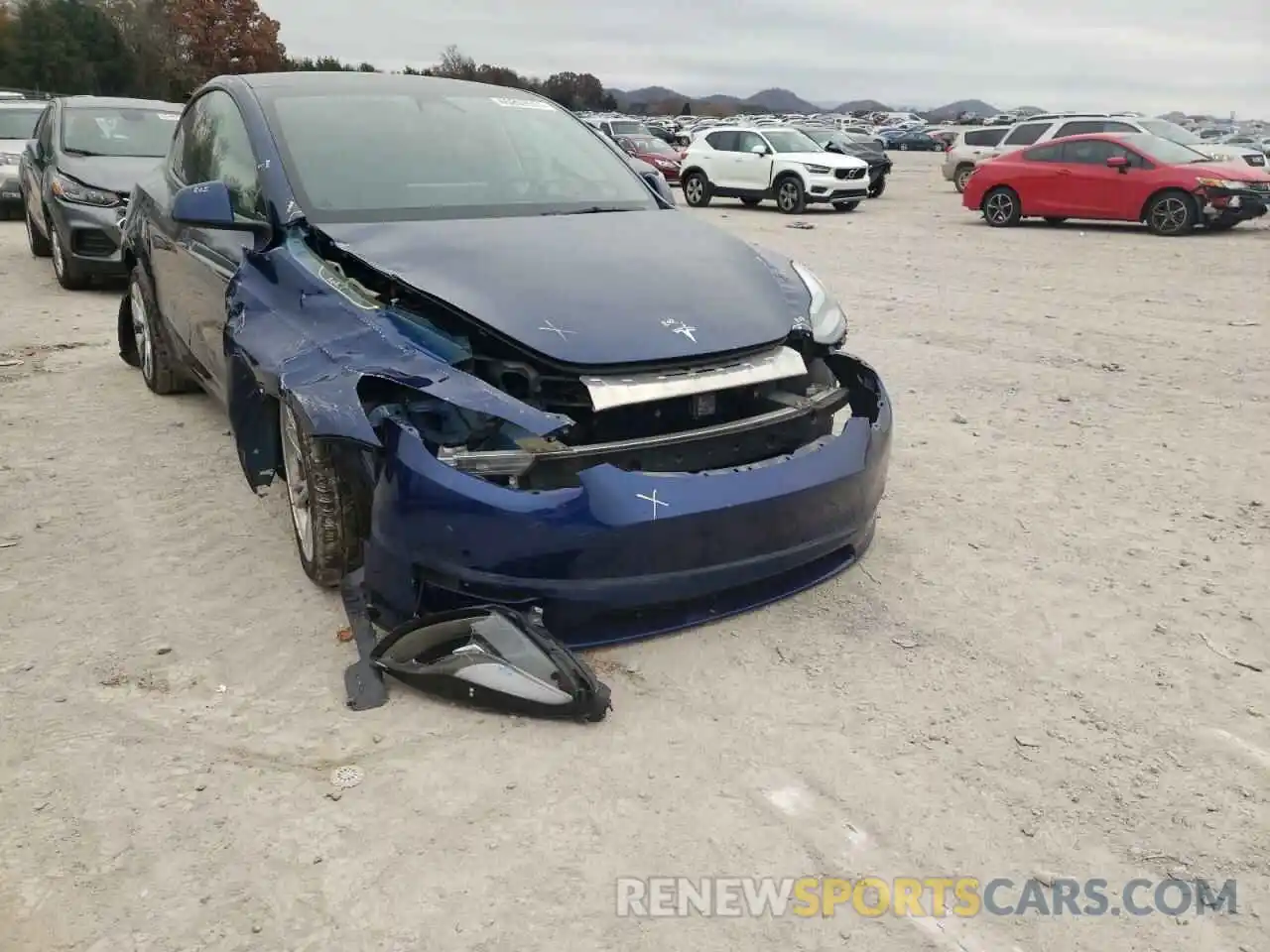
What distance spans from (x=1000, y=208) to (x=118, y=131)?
40.7 ft

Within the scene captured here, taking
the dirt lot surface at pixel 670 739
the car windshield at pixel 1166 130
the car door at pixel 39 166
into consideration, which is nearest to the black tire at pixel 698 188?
the car windshield at pixel 1166 130

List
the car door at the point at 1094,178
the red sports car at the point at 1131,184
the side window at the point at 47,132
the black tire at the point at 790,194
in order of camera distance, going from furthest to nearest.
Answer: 1. the black tire at the point at 790,194
2. the car door at the point at 1094,178
3. the red sports car at the point at 1131,184
4. the side window at the point at 47,132

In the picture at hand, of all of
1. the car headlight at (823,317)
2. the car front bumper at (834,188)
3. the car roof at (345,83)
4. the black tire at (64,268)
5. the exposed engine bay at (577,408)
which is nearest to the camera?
the exposed engine bay at (577,408)

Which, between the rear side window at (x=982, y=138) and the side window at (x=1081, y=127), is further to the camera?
the rear side window at (x=982, y=138)

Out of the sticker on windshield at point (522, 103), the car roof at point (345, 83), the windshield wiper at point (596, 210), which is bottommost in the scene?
the windshield wiper at point (596, 210)

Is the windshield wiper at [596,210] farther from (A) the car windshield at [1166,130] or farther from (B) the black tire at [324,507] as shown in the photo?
(A) the car windshield at [1166,130]

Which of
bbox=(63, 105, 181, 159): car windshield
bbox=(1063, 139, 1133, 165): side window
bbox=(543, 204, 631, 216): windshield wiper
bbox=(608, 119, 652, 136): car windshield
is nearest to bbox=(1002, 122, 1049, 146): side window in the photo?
bbox=(1063, 139, 1133, 165): side window

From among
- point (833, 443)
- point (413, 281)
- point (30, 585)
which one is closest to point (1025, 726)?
point (833, 443)

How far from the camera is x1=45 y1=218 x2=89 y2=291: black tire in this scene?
9.51 m

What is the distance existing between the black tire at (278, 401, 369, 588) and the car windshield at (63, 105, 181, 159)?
7983 millimetres

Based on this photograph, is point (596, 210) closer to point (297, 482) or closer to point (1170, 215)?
point (297, 482)

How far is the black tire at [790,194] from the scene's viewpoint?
1912 cm

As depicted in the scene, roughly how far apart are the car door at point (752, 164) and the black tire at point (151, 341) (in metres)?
14.8

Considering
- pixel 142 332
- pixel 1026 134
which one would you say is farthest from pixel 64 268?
pixel 1026 134
